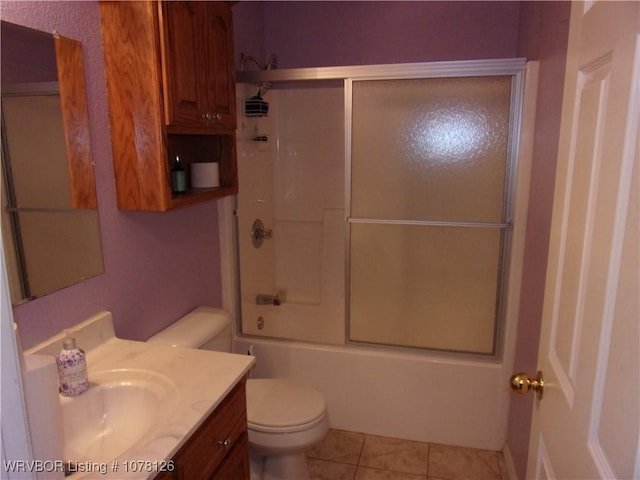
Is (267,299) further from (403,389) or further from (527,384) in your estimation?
(527,384)

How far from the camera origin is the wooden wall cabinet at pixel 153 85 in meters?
1.45

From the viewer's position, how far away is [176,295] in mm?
1992

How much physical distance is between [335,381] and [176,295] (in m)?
1.01

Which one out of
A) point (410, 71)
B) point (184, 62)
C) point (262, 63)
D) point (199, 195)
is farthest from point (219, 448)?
Answer: point (262, 63)

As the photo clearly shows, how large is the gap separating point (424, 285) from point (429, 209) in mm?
425

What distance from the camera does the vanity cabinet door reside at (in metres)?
1.50

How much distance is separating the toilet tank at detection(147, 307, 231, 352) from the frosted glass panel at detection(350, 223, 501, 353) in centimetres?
78

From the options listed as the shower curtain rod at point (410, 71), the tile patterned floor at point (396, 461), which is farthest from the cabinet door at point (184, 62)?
the tile patterned floor at point (396, 461)

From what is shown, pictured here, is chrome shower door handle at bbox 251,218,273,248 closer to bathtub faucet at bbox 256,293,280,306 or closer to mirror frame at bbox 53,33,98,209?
bathtub faucet at bbox 256,293,280,306

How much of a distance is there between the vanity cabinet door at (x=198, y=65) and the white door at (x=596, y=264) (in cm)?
118

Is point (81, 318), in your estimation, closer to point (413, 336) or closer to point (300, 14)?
point (413, 336)

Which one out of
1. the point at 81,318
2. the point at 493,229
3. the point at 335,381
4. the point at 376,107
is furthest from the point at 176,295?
the point at 493,229

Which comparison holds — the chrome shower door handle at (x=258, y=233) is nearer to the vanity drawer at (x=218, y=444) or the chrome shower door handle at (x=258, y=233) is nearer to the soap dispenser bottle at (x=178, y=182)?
the soap dispenser bottle at (x=178, y=182)

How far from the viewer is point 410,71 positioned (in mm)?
2145
